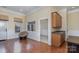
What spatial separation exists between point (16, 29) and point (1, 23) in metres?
0.30

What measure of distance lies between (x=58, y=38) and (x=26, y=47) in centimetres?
66

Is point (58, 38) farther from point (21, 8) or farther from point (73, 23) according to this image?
point (21, 8)

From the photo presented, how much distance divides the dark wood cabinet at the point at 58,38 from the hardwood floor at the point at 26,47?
9cm

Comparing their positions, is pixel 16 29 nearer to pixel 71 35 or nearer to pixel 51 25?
pixel 51 25

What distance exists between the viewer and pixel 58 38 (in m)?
1.46

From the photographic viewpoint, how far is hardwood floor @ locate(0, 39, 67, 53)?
4.43 feet

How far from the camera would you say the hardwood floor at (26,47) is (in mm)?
1351

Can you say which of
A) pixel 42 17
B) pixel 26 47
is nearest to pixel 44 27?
pixel 42 17

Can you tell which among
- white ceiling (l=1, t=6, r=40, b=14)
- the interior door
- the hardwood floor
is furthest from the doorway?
the interior door

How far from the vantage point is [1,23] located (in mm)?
1401

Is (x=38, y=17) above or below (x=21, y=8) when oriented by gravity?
below

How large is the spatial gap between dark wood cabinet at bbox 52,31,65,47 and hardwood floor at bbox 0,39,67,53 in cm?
9

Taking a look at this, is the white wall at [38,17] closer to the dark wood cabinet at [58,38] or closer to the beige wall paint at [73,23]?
the dark wood cabinet at [58,38]
